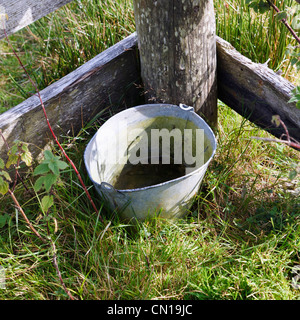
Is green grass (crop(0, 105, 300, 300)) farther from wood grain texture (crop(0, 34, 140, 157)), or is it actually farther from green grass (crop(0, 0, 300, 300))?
wood grain texture (crop(0, 34, 140, 157))

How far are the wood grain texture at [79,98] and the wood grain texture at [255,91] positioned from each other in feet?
2.12

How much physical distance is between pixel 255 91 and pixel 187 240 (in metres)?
1.03

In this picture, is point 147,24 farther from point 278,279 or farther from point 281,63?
point 278,279

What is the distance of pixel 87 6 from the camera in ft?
11.6

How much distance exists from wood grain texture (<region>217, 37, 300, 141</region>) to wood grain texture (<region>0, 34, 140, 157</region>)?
0.65 meters

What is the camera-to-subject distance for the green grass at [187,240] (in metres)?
2.09

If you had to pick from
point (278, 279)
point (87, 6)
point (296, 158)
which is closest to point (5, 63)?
point (87, 6)

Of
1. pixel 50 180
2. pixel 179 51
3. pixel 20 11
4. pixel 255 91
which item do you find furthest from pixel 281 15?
pixel 50 180

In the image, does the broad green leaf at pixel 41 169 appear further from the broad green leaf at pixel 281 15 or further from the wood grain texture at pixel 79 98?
the broad green leaf at pixel 281 15

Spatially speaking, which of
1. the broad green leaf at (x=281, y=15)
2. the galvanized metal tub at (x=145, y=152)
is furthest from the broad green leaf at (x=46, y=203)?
the broad green leaf at (x=281, y=15)

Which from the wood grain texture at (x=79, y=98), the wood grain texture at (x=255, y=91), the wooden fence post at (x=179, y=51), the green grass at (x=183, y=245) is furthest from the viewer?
the wood grain texture at (x=79, y=98)

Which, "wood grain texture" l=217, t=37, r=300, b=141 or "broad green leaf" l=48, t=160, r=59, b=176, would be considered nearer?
"broad green leaf" l=48, t=160, r=59, b=176

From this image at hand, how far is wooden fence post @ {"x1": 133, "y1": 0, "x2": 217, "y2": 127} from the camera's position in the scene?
223 cm

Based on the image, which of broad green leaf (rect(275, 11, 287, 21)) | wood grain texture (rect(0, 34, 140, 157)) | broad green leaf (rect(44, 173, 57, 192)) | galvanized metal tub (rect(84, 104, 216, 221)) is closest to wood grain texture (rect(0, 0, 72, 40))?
wood grain texture (rect(0, 34, 140, 157))
